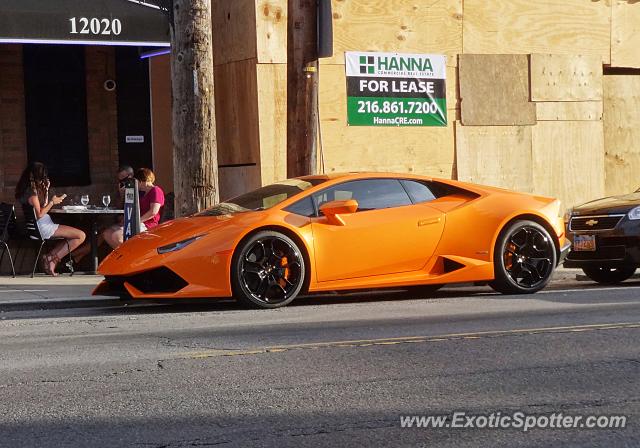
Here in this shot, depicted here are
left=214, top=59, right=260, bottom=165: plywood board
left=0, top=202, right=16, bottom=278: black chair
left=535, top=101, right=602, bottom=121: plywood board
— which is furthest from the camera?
left=535, top=101, right=602, bottom=121: plywood board

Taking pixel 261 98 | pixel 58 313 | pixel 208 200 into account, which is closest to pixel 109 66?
pixel 261 98

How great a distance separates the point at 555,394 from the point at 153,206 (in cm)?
895

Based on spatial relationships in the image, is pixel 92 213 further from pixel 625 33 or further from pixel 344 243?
pixel 625 33

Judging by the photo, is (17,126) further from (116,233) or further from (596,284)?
(596,284)

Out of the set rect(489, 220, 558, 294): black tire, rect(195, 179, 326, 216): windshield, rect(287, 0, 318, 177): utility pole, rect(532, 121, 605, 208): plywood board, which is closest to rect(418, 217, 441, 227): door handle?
rect(489, 220, 558, 294): black tire

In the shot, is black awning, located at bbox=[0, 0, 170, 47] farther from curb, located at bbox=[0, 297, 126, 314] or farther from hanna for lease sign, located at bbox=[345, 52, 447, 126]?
curb, located at bbox=[0, 297, 126, 314]

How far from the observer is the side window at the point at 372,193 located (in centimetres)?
1102

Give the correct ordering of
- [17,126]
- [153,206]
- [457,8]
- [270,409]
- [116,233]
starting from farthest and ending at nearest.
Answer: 1. [457,8]
2. [17,126]
3. [116,233]
4. [153,206]
5. [270,409]

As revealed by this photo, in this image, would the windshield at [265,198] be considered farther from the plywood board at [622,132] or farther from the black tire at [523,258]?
the plywood board at [622,132]

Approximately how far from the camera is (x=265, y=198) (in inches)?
435

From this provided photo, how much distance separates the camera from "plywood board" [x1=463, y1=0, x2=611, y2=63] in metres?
17.7

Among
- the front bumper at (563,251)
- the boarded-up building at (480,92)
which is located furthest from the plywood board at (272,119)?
the front bumper at (563,251)

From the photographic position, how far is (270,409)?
5770 millimetres

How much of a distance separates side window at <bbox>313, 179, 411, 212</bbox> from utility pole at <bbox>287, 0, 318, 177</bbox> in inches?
106
